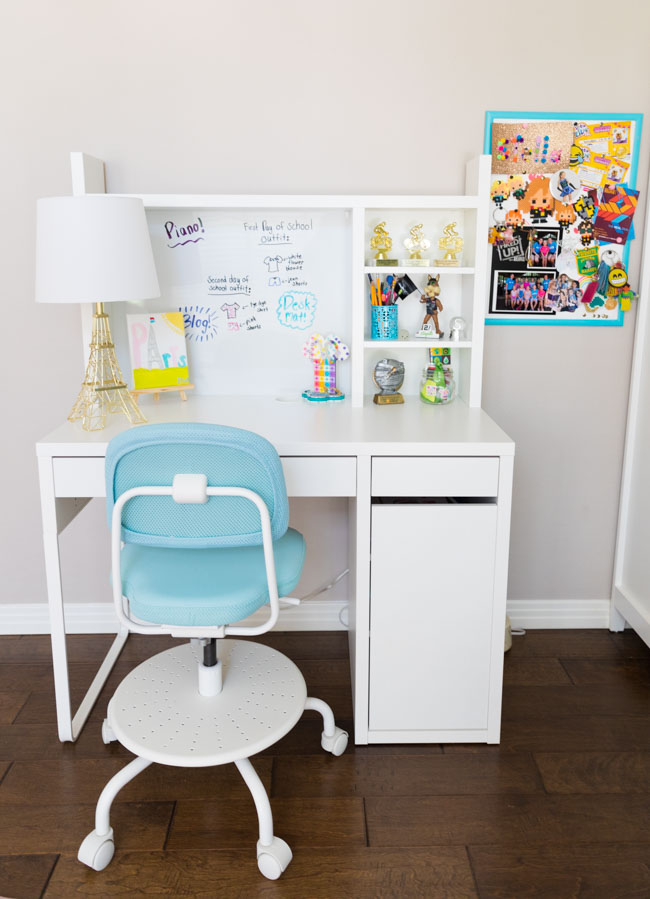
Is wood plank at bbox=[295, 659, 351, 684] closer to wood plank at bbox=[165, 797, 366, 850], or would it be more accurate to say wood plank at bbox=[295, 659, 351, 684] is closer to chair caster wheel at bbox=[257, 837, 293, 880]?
wood plank at bbox=[165, 797, 366, 850]

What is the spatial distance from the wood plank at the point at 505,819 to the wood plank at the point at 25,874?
0.67 metres

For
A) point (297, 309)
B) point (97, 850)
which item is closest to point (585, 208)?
point (297, 309)

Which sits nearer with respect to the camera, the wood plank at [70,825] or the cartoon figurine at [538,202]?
the wood plank at [70,825]

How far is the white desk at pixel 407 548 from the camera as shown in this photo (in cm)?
183

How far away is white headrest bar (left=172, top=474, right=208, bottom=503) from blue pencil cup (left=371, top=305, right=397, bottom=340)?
987 mm

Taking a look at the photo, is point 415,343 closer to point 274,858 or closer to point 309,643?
point 309,643

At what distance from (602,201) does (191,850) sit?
2061 mm

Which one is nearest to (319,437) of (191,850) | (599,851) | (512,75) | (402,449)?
(402,449)

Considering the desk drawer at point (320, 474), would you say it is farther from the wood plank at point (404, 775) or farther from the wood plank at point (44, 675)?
the wood plank at point (44, 675)

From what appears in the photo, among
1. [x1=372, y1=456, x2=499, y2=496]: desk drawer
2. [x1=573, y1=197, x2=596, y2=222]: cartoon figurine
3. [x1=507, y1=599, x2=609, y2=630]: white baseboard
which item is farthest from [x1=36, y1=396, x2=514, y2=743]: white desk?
[x1=573, y1=197, x2=596, y2=222]: cartoon figurine

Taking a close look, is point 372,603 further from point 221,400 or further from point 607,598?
point 607,598

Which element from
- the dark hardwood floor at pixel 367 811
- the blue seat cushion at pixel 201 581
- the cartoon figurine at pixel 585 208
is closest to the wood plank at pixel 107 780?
the dark hardwood floor at pixel 367 811

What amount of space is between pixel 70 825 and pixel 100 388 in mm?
1038

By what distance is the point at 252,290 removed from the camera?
7.73 feet
